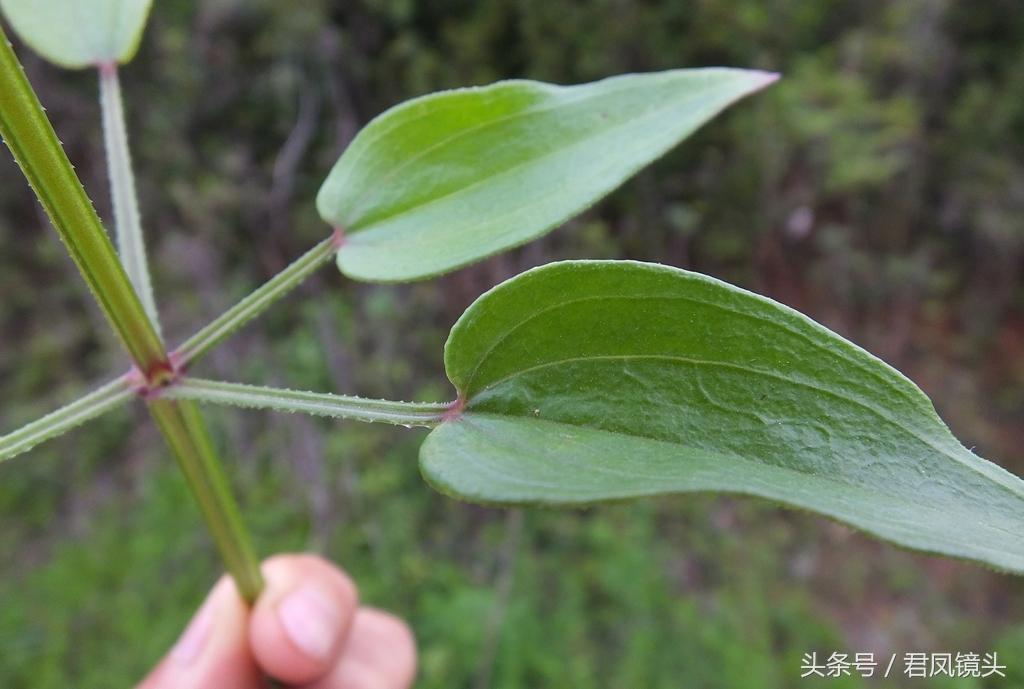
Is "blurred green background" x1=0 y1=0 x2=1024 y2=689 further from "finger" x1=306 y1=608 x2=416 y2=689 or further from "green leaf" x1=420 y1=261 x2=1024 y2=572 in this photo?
"green leaf" x1=420 y1=261 x2=1024 y2=572

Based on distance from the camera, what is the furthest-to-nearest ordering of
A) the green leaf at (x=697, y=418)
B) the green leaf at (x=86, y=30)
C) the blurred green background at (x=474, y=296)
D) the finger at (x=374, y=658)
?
the blurred green background at (x=474, y=296), the finger at (x=374, y=658), the green leaf at (x=86, y=30), the green leaf at (x=697, y=418)

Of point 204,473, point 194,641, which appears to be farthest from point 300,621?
point 204,473

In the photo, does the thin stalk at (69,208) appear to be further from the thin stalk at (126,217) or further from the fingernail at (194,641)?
the fingernail at (194,641)

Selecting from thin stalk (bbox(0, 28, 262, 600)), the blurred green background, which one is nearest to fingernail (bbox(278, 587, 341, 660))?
thin stalk (bbox(0, 28, 262, 600))

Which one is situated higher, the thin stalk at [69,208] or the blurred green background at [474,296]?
the thin stalk at [69,208]

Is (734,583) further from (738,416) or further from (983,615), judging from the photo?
(738,416)

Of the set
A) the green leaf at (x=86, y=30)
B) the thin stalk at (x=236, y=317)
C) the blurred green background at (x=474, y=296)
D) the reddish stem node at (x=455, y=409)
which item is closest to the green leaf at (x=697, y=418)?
the reddish stem node at (x=455, y=409)

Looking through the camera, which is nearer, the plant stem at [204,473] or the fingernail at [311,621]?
the plant stem at [204,473]
